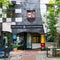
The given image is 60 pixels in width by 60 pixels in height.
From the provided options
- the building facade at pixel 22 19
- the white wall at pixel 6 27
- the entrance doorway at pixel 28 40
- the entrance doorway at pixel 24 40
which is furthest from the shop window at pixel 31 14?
the white wall at pixel 6 27

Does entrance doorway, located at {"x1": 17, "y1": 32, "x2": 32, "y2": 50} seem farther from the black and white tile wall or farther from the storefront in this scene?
the black and white tile wall

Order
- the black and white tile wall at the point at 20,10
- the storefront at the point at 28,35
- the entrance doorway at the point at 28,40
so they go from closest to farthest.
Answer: the storefront at the point at 28,35 < the black and white tile wall at the point at 20,10 < the entrance doorway at the point at 28,40

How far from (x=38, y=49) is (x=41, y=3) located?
6470 mm

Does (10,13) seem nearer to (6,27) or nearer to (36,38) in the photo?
(6,27)

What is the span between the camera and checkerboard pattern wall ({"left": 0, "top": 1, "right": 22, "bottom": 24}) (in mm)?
36250

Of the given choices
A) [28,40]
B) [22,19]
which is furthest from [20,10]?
[28,40]

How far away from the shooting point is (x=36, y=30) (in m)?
36.1

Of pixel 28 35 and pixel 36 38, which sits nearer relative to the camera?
pixel 36 38

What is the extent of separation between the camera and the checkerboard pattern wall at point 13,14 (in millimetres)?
36250

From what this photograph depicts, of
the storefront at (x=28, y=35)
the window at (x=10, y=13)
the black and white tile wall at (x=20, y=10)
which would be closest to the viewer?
the storefront at (x=28, y=35)

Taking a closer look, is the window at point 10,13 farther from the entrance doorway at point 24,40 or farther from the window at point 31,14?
the entrance doorway at point 24,40

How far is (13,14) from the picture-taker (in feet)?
119

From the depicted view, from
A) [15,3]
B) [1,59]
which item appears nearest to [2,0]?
[1,59]

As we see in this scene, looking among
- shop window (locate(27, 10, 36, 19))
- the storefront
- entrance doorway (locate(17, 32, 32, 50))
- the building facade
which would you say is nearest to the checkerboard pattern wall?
the building facade
